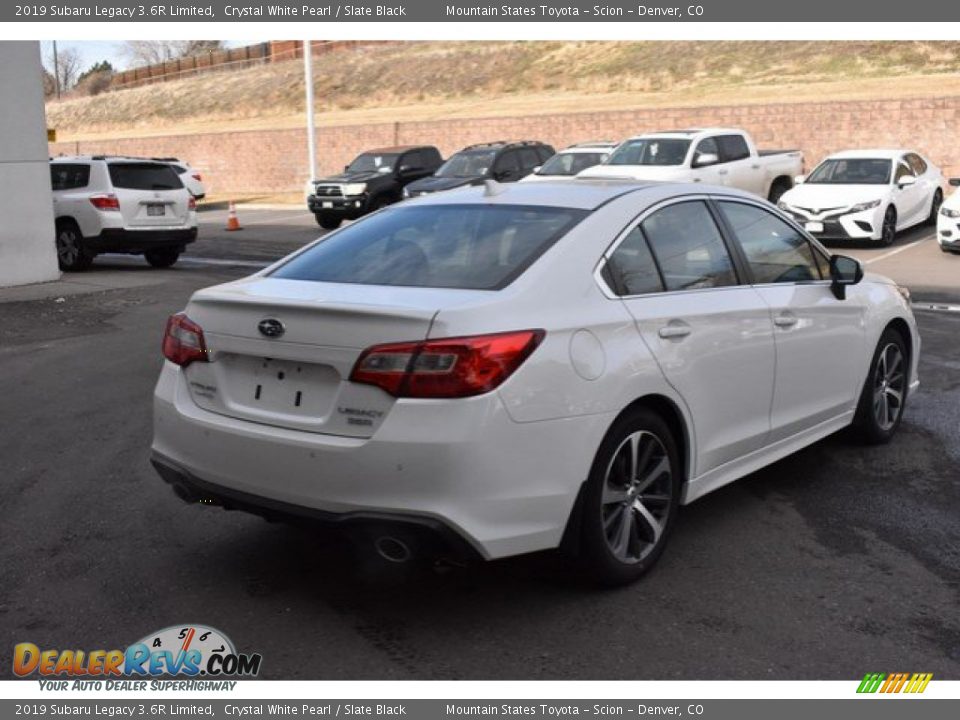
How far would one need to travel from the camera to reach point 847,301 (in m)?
6.09

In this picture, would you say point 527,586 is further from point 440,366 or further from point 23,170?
point 23,170

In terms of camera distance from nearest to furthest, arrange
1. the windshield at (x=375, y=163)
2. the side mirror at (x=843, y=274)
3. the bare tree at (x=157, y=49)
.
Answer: the side mirror at (x=843, y=274)
the windshield at (x=375, y=163)
the bare tree at (x=157, y=49)

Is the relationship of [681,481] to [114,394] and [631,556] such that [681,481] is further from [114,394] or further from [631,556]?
[114,394]

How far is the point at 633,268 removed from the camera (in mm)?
4727

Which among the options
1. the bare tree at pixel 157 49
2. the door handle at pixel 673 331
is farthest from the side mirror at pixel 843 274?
the bare tree at pixel 157 49

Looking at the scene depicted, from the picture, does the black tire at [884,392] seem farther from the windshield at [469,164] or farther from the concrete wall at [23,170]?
the windshield at [469,164]

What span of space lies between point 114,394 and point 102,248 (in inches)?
346

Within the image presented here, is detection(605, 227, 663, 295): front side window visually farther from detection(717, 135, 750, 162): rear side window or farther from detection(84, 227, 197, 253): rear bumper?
detection(717, 135, 750, 162): rear side window

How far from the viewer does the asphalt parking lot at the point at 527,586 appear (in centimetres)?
390

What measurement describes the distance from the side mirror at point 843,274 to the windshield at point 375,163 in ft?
70.2

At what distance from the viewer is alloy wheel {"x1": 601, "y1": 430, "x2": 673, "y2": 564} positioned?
14.5ft

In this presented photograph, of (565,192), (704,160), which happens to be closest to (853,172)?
(704,160)

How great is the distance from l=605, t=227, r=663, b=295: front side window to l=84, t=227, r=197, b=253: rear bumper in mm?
12860

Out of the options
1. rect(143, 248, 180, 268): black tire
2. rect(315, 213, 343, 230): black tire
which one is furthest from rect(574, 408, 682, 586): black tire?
rect(315, 213, 343, 230): black tire
